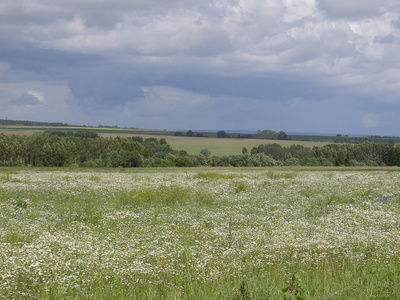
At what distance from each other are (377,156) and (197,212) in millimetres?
109558

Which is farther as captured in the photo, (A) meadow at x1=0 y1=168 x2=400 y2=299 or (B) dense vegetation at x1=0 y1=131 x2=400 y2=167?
(B) dense vegetation at x1=0 y1=131 x2=400 y2=167

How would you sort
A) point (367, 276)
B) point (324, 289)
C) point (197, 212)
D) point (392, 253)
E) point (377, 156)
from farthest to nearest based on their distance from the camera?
1. point (377, 156)
2. point (197, 212)
3. point (392, 253)
4. point (367, 276)
5. point (324, 289)

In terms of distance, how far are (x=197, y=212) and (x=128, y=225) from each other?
139 inches

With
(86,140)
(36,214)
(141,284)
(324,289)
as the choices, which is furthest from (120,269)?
(86,140)

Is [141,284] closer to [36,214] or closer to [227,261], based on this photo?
[227,261]

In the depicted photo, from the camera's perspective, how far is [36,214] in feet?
40.2

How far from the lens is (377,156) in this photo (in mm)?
109562

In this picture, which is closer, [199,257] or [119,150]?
[199,257]

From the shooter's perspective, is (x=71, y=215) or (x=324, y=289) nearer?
(x=324, y=289)

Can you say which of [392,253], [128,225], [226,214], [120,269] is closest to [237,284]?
[120,269]

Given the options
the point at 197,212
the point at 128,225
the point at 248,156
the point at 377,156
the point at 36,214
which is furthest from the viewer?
the point at 377,156

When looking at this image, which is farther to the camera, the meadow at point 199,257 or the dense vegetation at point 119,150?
the dense vegetation at point 119,150

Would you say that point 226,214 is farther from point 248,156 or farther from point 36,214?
point 248,156

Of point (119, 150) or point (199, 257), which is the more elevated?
point (199, 257)
